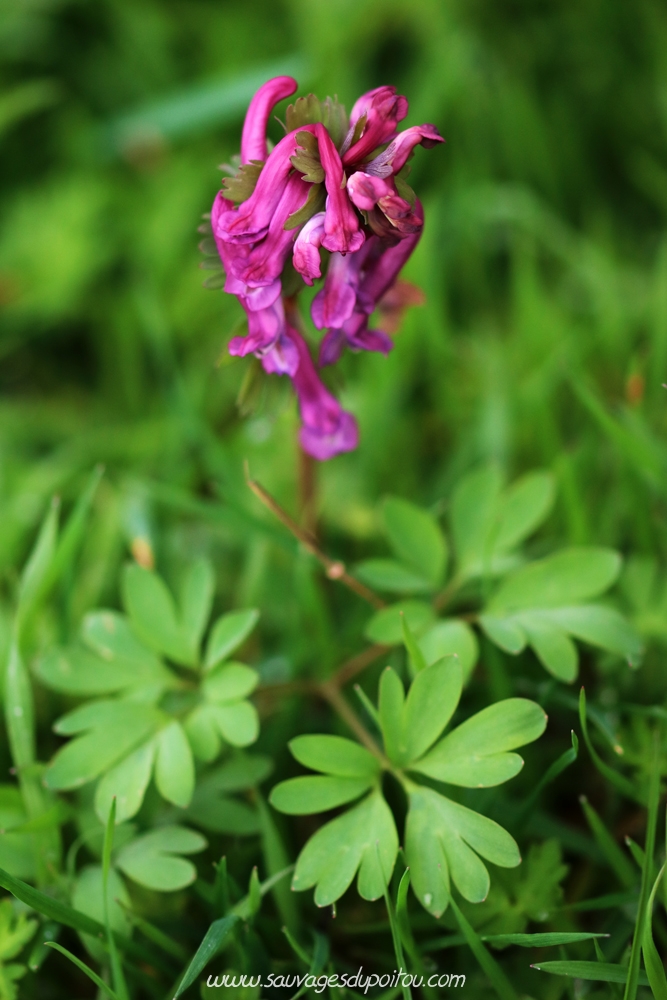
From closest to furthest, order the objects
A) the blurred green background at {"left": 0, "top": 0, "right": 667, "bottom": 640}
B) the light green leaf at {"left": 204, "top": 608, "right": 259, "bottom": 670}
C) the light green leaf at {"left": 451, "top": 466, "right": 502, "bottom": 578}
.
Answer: the light green leaf at {"left": 204, "top": 608, "right": 259, "bottom": 670} < the light green leaf at {"left": 451, "top": 466, "right": 502, "bottom": 578} < the blurred green background at {"left": 0, "top": 0, "right": 667, "bottom": 640}

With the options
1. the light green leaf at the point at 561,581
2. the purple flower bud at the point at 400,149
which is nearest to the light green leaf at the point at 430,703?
the light green leaf at the point at 561,581

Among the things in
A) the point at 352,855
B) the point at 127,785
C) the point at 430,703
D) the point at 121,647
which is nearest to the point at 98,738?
the point at 127,785

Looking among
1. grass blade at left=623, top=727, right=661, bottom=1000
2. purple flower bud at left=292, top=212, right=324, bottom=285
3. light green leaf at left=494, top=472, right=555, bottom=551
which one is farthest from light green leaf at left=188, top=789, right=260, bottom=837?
purple flower bud at left=292, top=212, right=324, bottom=285

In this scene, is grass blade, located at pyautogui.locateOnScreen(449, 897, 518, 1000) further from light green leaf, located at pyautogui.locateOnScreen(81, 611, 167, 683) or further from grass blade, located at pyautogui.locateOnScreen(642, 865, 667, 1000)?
light green leaf, located at pyautogui.locateOnScreen(81, 611, 167, 683)

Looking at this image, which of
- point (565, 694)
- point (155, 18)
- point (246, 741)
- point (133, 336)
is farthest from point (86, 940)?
point (155, 18)

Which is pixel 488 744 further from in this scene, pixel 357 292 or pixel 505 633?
pixel 357 292

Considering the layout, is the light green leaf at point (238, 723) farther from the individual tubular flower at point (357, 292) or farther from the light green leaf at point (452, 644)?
the individual tubular flower at point (357, 292)
